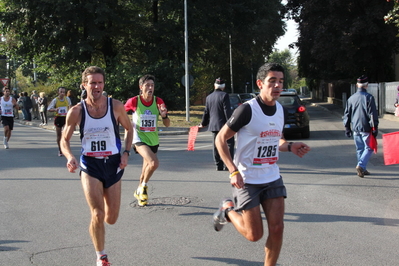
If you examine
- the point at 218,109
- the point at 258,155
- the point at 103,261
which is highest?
the point at 218,109

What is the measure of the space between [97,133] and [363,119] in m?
5.79

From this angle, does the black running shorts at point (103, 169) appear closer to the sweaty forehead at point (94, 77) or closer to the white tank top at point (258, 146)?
the sweaty forehead at point (94, 77)

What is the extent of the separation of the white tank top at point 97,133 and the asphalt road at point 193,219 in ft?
3.57

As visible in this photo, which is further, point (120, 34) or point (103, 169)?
point (120, 34)

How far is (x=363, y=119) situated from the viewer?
343 inches

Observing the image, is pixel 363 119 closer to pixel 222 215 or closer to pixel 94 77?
pixel 222 215

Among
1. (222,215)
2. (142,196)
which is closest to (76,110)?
(222,215)

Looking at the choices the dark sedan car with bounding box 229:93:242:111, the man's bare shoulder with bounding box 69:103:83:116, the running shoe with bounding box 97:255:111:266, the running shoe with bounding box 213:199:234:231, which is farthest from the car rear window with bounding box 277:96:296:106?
the running shoe with bounding box 97:255:111:266

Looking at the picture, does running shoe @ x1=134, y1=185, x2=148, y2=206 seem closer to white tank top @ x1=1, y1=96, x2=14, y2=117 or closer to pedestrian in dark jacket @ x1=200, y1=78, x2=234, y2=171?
pedestrian in dark jacket @ x1=200, y1=78, x2=234, y2=171

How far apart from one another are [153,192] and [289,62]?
144956mm

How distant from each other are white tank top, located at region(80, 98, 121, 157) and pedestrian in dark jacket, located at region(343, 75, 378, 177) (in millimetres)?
5655

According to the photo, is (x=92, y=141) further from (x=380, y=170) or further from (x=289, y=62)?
(x=289, y=62)

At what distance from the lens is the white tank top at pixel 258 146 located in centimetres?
402

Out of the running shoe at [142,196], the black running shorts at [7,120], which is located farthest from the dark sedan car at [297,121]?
the running shoe at [142,196]
